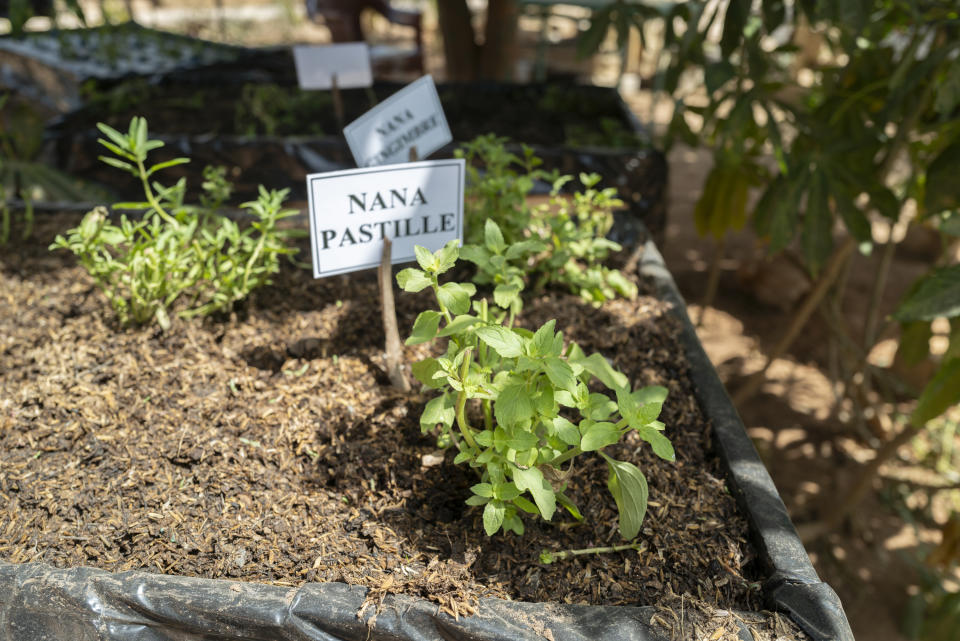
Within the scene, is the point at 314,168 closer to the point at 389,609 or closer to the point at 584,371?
the point at 584,371

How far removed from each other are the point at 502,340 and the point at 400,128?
0.62 meters

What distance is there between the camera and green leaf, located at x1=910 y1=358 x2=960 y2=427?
1.27 m

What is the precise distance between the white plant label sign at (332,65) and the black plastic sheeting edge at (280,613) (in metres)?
1.44

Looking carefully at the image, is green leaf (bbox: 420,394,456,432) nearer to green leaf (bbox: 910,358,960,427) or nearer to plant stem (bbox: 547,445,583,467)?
plant stem (bbox: 547,445,583,467)

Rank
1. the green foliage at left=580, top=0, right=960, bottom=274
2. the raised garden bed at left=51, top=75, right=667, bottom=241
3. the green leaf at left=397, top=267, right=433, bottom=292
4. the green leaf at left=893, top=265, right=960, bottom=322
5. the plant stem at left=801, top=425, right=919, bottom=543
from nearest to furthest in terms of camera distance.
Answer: the green leaf at left=397, top=267, right=433, bottom=292
the green leaf at left=893, top=265, right=960, bottom=322
the green foliage at left=580, top=0, right=960, bottom=274
the plant stem at left=801, top=425, right=919, bottom=543
the raised garden bed at left=51, top=75, right=667, bottom=241

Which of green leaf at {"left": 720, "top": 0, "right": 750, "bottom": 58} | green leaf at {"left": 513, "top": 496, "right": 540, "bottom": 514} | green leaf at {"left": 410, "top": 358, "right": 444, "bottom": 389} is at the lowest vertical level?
green leaf at {"left": 513, "top": 496, "right": 540, "bottom": 514}

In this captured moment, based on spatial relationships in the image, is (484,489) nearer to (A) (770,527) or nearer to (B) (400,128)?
(A) (770,527)

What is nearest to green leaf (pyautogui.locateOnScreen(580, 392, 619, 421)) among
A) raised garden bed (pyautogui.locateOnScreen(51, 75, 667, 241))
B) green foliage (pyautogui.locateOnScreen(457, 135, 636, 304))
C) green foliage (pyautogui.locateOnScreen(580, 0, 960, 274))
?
green foliage (pyautogui.locateOnScreen(457, 135, 636, 304))

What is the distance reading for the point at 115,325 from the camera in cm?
141

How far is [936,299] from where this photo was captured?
3.93ft

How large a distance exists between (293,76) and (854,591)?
9.87 ft

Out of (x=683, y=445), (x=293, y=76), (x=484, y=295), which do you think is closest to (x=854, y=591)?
(x=683, y=445)

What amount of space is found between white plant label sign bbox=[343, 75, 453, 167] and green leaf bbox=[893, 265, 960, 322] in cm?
94

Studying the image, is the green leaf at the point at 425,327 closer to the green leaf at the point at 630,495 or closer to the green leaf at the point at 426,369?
the green leaf at the point at 426,369
